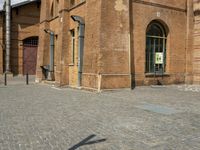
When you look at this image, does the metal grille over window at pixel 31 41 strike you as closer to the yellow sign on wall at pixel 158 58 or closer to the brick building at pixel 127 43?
the brick building at pixel 127 43

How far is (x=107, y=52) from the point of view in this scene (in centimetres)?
1497

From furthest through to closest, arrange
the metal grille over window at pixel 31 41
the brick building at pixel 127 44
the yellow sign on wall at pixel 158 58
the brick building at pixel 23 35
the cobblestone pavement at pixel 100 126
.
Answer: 1. the metal grille over window at pixel 31 41
2. the brick building at pixel 23 35
3. the yellow sign on wall at pixel 158 58
4. the brick building at pixel 127 44
5. the cobblestone pavement at pixel 100 126

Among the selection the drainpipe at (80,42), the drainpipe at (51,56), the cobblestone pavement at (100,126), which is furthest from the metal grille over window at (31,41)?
the cobblestone pavement at (100,126)

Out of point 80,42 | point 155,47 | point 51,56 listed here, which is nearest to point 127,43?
point 80,42

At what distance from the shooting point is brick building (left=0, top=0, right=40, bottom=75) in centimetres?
2889

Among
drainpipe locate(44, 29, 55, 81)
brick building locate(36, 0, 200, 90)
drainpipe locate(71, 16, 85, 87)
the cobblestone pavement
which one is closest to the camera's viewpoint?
the cobblestone pavement

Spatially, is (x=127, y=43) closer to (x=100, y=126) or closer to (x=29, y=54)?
(x=100, y=126)

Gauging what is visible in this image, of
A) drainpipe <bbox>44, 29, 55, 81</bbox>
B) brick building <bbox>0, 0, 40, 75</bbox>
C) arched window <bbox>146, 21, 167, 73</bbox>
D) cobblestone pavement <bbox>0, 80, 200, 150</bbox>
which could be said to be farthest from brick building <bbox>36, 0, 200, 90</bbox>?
brick building <bbox>0, 0, 40, 75</bbox>

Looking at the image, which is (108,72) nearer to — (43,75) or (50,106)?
(50,106)

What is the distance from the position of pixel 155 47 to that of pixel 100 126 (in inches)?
457

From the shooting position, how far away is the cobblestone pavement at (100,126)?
5.82m

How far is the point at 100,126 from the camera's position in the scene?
7.32 m

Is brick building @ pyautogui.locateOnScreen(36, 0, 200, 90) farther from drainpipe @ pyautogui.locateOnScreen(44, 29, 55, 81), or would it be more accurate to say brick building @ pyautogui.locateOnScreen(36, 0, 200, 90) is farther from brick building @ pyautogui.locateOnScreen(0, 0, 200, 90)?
drainpipe @ pyautogui.locateOnScreen(44, 29, 55, 81)

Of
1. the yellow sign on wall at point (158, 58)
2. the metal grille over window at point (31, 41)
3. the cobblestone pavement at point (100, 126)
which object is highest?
the metal grille over window at point (31, 41)
